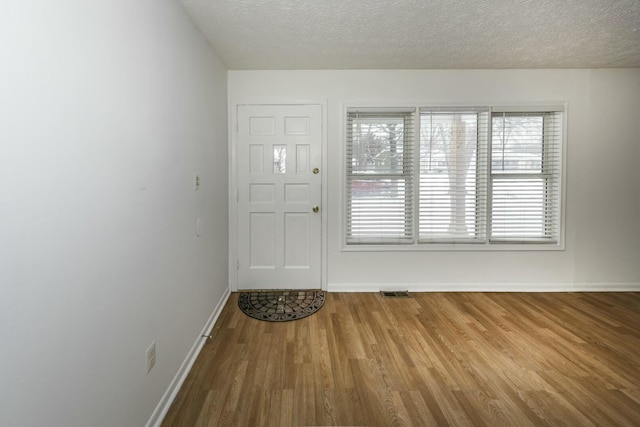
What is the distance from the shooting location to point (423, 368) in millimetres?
2111

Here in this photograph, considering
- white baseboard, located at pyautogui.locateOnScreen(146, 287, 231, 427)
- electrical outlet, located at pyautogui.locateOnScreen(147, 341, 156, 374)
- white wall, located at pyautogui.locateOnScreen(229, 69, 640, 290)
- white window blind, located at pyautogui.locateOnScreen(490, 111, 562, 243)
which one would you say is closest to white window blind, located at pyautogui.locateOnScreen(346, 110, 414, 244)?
white wall, located at pyautogui.locateOnScreen(229, 69, 640, 290)

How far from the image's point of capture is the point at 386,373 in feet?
6.75

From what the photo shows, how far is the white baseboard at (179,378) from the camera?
5.39ft

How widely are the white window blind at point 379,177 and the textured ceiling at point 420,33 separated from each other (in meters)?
0.57

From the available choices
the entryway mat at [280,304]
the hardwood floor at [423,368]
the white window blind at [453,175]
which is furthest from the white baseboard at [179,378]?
the white window blind at [453,175]

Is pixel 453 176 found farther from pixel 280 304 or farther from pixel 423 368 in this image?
pixel 280 304

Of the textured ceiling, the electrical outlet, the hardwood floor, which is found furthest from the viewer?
the textured ceiling

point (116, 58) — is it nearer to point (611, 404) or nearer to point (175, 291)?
point (175, 291)

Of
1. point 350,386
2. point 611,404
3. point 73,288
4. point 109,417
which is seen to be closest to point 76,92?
point 73,288

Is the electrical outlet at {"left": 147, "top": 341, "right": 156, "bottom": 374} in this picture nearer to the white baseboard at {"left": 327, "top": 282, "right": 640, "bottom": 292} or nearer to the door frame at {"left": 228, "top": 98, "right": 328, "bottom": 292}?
the door frame at {"left": 228, "top": 98, "right": 328, "bottom": 292}

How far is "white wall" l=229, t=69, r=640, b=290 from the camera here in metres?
3.35

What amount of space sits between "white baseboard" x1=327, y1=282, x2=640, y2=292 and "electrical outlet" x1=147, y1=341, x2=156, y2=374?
2.06 metres

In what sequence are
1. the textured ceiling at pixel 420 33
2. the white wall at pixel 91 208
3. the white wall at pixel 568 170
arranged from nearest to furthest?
1. the white wall at pixel 91 208
2. the textured ceiling at pixel 420 33
3. the white wall at pixel 568 170

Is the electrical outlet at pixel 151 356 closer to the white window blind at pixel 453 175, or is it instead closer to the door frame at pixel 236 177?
the door frame at pixel 236 177
